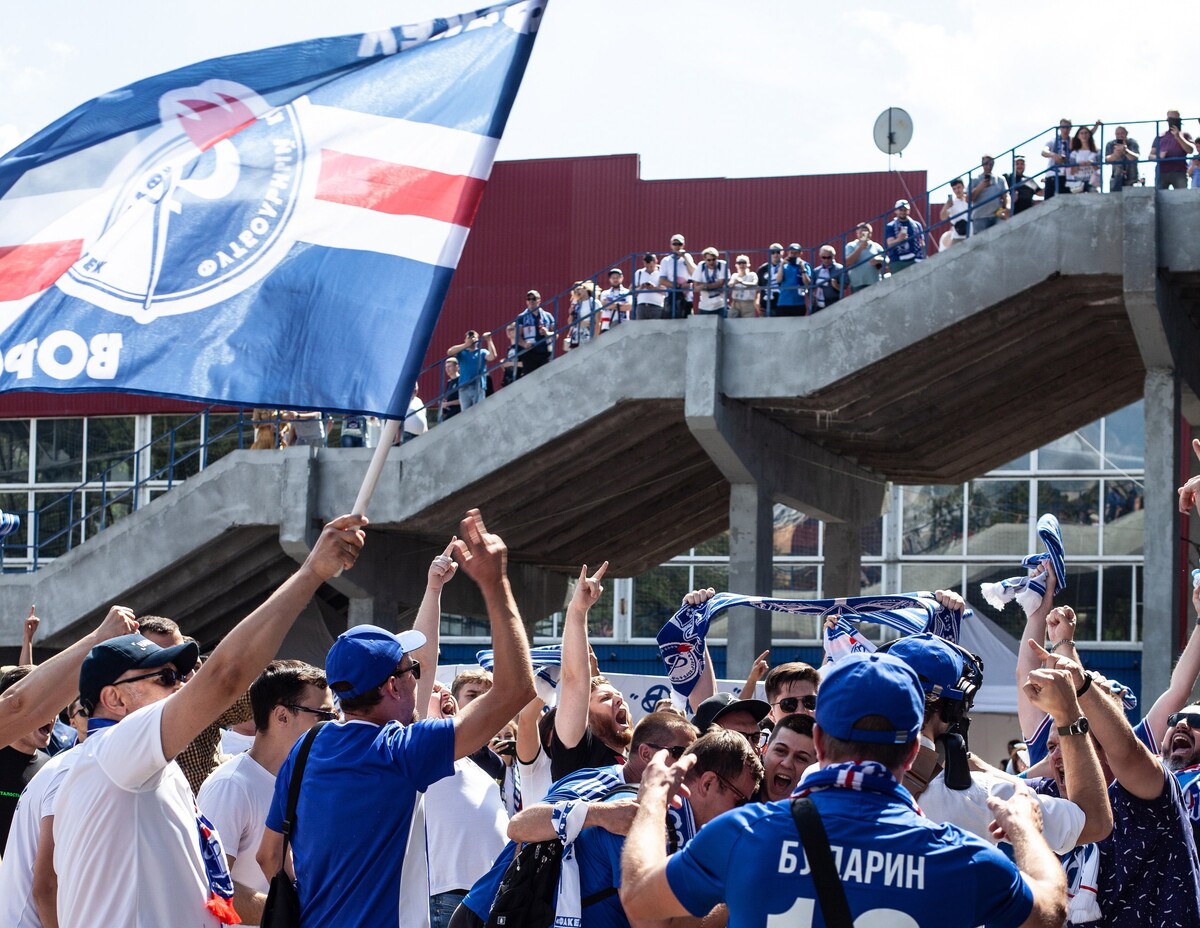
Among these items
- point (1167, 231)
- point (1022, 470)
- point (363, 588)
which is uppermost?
point (1167, 231)

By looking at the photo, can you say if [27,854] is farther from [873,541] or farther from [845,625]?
[873,541]

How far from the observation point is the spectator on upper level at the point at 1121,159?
20375 millimetres

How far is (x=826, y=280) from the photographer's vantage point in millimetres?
21719

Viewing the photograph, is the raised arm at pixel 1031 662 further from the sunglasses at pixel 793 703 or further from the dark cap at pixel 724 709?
the dark cap at pixel 724 709

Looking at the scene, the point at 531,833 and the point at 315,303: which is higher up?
the point at 315,303

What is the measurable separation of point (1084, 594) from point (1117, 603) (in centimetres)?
64

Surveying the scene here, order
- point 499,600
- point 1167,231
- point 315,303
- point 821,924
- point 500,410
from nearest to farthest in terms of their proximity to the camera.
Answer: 1. point 821,924
2. point 499,600
3. point 315,303
4. point 1167,231
5. point 500,410

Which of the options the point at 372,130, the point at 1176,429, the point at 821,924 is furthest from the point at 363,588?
Result: the point at 821,924

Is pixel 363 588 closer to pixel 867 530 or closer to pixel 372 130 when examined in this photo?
pixel 867 530

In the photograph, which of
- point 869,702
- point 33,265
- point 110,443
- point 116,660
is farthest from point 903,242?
point 110,443

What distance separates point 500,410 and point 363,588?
3.86m

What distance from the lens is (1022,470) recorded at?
1282 inches

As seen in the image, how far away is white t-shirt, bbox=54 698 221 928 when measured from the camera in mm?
4809

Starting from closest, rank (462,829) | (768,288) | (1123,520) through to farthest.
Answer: (462,829) → (768,288) → (1123,520)
